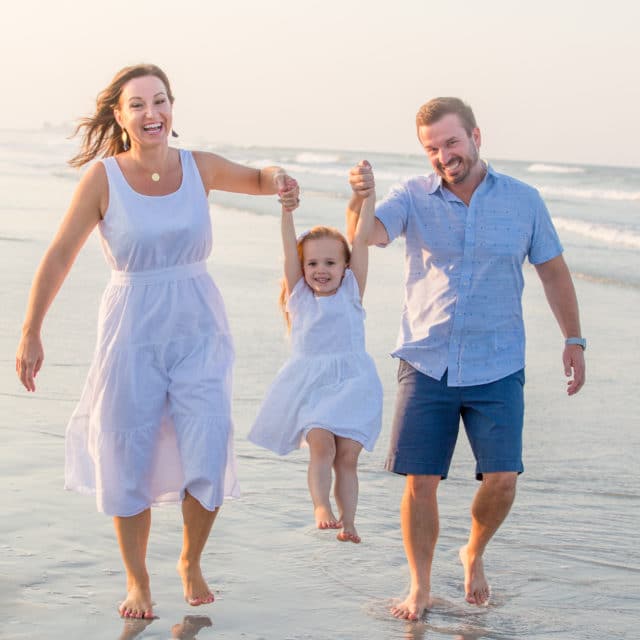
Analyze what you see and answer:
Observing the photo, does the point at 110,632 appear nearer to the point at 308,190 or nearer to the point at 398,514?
the point at 398,514

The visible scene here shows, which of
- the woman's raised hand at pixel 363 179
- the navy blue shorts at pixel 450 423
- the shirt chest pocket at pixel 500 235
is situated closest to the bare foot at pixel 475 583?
the navy blue shorts at pixel 450 423

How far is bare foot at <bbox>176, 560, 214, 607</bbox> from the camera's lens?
4.42 m

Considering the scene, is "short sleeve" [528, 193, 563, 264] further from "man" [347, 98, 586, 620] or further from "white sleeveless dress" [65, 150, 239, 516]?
"white sleeveless dress" [65, 150, 239, 516]

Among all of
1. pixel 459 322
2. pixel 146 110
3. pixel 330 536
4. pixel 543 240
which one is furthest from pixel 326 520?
pixel 146 110

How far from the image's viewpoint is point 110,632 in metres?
4.23

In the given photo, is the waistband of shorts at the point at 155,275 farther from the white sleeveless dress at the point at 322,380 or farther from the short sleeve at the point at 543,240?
the short sleeve at the point at 543,240

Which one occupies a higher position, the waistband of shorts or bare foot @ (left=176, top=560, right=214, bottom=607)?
the waistband of shorts

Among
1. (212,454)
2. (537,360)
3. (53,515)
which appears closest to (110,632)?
(212,454)

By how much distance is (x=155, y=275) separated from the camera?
14.6 ft

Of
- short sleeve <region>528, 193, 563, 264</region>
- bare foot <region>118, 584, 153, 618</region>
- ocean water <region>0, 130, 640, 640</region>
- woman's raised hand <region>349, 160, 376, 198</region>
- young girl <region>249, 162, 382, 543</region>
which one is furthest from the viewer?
young girl <region>249, 162, 382, 543</region>

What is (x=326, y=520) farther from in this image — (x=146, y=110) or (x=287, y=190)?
(x=146, y=110)

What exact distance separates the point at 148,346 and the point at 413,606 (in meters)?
1.35

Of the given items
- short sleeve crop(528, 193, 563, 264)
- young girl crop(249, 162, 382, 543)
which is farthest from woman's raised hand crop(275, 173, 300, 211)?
short sleeve crop(528, 193, 563, 264)

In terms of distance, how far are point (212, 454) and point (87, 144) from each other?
51.4 inches
